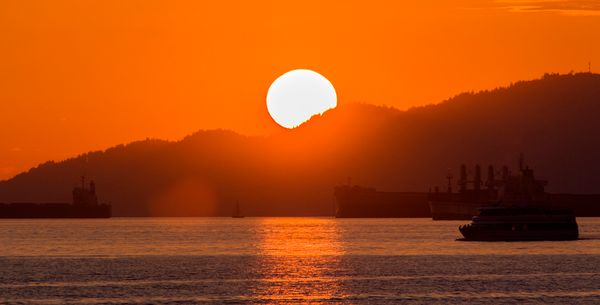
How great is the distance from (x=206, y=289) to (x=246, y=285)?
199 inches

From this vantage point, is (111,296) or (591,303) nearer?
(591,303)

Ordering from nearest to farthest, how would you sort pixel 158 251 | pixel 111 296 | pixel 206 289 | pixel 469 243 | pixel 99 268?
pixel 111 296 → pixel 206 289 → pixel 99 268 → pixel 158 251 → pixel 469 243

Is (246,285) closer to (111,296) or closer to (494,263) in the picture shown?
(111,296)

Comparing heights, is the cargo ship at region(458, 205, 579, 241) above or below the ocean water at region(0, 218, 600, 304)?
above

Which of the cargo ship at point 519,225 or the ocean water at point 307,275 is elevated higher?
the cargo ship at point 519,225

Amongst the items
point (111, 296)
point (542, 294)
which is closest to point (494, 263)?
point (542, 294)

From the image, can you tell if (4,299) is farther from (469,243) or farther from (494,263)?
(469,243)

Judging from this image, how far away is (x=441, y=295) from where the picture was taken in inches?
3585

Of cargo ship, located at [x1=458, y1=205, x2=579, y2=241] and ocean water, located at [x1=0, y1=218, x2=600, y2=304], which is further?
cargo ship, located at [x1=458, y1=205, x2=579, y2=241]

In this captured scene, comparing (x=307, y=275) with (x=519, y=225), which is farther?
(x=519, y=225)

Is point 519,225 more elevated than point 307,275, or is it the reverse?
point 519,225

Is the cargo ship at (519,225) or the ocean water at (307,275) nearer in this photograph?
the ocean water at (307,275)

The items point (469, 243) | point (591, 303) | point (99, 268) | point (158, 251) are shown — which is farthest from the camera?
point (469, 243)

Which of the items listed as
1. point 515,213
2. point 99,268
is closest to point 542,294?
point 99,268
